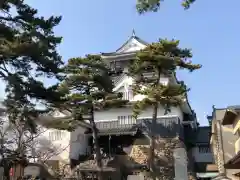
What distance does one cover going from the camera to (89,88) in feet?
Answer: 73.5

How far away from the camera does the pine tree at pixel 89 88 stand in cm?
2170

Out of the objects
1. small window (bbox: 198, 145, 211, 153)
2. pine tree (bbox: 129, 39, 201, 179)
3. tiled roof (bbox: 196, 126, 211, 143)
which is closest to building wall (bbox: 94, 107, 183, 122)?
tiled roof (bbox: 196, 126, 211, 143)

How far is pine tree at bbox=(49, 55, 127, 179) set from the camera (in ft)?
71.2

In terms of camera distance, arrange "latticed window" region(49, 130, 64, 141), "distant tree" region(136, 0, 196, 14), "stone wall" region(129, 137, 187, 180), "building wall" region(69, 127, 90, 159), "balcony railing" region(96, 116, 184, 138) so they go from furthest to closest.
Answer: "latticed window" region(49, 130, 64, 141) < "building wall" region(69, 127, 90, 159) < "balcony railing" region(96, 116, 184, 138) < "stone wall" region(129, 137, 187, 180) < "distant tree" region(136, 0, 196, 14)

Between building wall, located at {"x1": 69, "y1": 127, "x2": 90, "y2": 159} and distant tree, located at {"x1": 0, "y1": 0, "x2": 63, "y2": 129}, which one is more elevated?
distant tree, located at {"x1": 0, "y1": 0, "x2": 63, "y2": 129}

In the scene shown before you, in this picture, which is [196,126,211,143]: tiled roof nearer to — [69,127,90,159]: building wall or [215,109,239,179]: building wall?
[215,109,239,179]: building wall

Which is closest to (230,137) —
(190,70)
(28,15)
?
(190,70)

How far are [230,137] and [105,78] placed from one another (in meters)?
→ 9.85

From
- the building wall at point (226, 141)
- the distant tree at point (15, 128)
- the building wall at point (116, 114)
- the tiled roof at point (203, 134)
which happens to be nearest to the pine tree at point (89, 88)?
the distant tree at point (15, 128)

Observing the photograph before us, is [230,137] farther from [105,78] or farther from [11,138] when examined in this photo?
[11,138]

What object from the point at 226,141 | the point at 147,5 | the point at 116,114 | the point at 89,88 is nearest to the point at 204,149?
the point at 226,141

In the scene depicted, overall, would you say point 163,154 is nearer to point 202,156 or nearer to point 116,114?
point 116,114

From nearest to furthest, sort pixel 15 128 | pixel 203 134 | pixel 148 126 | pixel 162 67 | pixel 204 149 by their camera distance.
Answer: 1. pixel 162 67
2. pixel 15 128
3. pixel 148 126
4. pixel 204 149
5. pixel 203 134

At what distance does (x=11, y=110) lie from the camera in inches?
571
